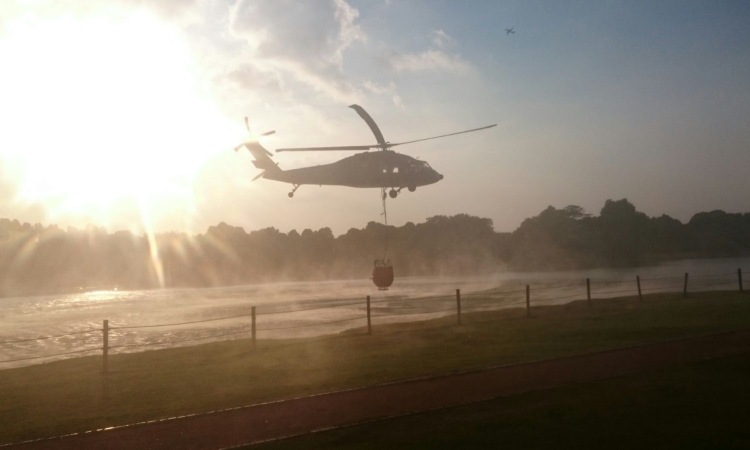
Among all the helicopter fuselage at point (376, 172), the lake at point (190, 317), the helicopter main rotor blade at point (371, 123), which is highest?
the helicopter main rotor blade at point (371, 123)

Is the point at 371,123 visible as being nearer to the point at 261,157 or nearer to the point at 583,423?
the point at 261,157

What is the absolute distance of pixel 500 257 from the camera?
104 meters

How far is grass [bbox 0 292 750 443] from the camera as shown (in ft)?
35.2

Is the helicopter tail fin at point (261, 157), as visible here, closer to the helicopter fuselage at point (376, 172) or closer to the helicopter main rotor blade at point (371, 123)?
the helicopter fuselage at point (376, 172)

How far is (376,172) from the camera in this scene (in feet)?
58.7

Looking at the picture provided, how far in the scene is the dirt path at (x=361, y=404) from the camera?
8273 mm

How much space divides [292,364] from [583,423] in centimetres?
842

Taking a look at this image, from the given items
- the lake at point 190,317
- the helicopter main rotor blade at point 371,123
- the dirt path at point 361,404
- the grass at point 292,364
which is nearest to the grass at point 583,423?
the dirt path at point 361,404

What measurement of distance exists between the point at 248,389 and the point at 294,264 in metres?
88.1

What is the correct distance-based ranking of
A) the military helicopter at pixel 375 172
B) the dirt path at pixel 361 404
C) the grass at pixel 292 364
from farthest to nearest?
the military helicopter at pixel 375 172 → the grass at pixel 292 364 → the dirt path at pixel 361 404

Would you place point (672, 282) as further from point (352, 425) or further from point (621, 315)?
point (352, 425)

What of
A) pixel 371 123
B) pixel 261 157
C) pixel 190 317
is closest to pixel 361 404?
pixel 371 123

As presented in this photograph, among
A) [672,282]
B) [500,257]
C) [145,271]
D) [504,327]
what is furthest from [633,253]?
[504,327]

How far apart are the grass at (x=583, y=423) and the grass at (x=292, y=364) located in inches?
126
